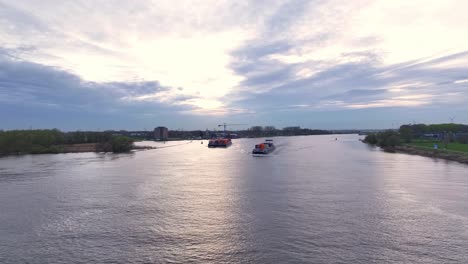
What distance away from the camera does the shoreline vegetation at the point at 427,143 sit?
28.3m

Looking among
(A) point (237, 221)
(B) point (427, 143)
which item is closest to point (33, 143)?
(A) point (237, 221)

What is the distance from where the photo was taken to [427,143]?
44438 mm

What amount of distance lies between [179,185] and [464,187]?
11.2 meters

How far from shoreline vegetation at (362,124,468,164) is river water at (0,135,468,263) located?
14831mm

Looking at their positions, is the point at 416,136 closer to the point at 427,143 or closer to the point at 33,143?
the point at 427,143

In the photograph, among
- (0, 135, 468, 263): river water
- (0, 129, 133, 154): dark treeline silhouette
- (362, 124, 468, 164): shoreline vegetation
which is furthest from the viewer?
(0, 129, 133, 154): dark treeline silhouette

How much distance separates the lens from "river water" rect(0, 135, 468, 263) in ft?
22.6

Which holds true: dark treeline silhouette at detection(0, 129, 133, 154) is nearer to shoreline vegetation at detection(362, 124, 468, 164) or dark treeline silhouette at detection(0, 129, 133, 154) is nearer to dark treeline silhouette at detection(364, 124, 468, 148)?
shoreline vegetation at detection(362, 124, 468, 164)

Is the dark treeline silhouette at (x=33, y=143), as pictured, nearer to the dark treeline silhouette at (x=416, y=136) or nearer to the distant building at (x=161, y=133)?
the dark treeline silhouette at (x=416, y=136)

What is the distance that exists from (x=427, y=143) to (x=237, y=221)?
140ft

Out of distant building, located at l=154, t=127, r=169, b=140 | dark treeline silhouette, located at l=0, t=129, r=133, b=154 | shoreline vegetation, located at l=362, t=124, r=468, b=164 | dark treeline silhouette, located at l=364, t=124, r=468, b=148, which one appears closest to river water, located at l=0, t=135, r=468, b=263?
shoreline vegetation, located at l=362, t=124, r=468, b=164

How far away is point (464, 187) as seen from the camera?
13.9 metres

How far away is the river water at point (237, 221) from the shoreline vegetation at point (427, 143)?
14.8 meters

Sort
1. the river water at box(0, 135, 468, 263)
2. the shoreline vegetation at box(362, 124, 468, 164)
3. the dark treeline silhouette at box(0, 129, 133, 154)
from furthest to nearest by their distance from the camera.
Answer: the dark treeline silhouette at box(0, 129, 133, 154), the shoreline vegetation at box(362, 124, 468, 164), the river water at box(0, 135, 468, 263)
